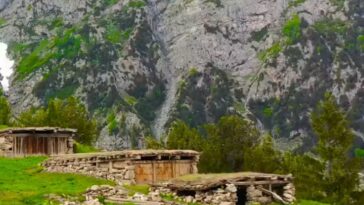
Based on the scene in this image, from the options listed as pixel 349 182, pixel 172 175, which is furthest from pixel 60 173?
pixel 349 182

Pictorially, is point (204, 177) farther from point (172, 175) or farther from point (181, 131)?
point (181, 131)

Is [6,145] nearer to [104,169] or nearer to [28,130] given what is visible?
[28,130]

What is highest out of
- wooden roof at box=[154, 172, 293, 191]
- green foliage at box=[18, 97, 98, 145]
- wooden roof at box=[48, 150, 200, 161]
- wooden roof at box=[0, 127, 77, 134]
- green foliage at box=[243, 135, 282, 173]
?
green foliage at box=[18, 97, 98, 145]

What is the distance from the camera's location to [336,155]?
67.5 metres

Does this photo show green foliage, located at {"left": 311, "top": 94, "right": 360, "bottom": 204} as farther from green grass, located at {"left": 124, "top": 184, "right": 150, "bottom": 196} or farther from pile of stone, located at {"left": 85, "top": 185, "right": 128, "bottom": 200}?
pile of stone, located at {"left": 85, "top": 185, "right": 128, "bottom": 200}

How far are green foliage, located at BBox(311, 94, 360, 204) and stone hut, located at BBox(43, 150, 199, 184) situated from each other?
23.9 meters

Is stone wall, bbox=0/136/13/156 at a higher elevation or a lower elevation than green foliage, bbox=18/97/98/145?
lower

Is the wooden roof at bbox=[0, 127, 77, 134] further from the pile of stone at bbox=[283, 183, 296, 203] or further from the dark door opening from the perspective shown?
the pile of stone at bbox=[283, 183, 296, 203]

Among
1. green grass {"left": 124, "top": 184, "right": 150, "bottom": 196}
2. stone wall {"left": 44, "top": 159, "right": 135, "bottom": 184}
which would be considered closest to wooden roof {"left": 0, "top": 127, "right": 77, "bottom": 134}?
stone wall {"left": 44, "top": 159, "right": 135, "bottom": 184}

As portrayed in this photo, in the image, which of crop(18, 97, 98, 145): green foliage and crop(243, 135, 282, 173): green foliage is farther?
crop(18, 97, 98, 145): green foliage

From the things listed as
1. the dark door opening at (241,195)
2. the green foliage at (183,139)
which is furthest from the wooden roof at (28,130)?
the dark door opening at (241,195)

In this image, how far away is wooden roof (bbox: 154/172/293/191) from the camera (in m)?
41.3

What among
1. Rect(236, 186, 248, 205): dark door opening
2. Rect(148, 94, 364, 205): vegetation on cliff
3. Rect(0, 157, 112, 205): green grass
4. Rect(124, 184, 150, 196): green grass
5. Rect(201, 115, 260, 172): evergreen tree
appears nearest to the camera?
Rect(0, 157, 112, 205): green grass

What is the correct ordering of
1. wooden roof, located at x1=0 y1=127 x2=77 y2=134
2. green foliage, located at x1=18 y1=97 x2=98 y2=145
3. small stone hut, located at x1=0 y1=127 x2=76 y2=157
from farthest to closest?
1. green foliage, located at x1=18 y1=97 x2=98 y2=145
2. wooden roof, located at x1=0 y1=127 x2=77 y2=134
3. small stone hut, located at x1=0 y1=127 x2=76 y2=157
